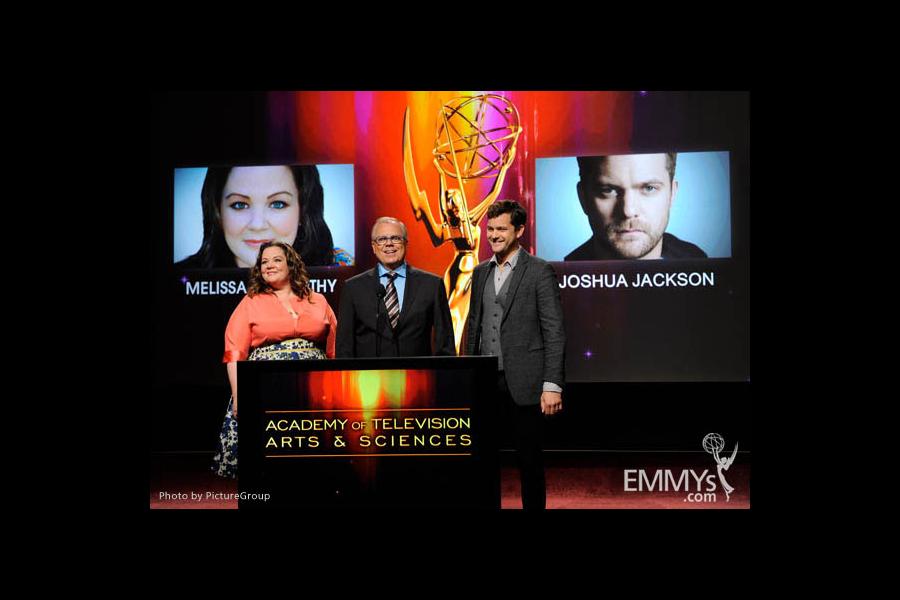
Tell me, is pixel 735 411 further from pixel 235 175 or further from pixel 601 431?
pixel 235 175

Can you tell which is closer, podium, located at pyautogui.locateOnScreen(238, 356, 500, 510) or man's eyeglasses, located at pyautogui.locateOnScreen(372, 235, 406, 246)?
podium, located at pyautogui.locateOnScreen(238, 356, 500, 510)

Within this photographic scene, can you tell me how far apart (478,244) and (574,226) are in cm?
62

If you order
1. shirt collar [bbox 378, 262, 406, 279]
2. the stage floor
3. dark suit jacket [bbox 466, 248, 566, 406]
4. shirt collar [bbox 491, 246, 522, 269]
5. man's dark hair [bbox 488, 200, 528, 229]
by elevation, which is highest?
man's dark hair [bbox 488, 200, 528, 229]

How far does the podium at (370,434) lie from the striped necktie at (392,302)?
60cm

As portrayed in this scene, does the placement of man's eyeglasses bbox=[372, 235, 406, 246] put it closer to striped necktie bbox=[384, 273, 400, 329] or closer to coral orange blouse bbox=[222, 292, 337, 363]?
striped necktie bbox=[384, 273, 400, 329]

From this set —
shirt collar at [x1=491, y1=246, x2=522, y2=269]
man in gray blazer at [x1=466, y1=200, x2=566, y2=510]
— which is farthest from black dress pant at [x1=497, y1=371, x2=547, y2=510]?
shirt collar at [x1=491, y1=246, x2=522, y2=269]

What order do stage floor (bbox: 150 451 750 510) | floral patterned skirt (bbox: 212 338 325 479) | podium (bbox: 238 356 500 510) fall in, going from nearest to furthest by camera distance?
podium (bbox: 238 356 500 510)
floral patterned skirt (bbox: 212 338 325 479)
stage floor (bbox: 150 451 750 510)

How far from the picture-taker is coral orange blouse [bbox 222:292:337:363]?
209 inches

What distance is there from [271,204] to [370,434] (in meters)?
2.37

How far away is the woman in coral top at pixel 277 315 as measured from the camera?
209 inches

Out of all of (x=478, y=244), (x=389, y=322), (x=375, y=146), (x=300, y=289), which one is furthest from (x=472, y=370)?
(x=375, y=146)

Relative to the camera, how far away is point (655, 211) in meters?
6.25

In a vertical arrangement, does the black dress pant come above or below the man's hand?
below

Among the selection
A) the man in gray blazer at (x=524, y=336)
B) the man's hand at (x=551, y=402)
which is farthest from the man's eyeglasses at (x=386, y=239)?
the man's hand at (x=551, y=402)
